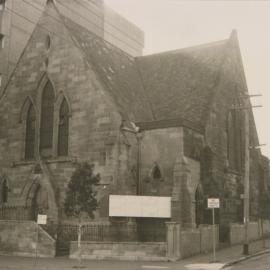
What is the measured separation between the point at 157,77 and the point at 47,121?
959 cm

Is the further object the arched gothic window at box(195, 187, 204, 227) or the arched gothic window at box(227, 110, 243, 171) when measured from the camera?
the arched gothic window at box(227, 110, 243, 171)

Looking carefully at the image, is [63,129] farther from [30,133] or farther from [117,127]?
[117,127]

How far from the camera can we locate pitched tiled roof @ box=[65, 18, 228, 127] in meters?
32.4

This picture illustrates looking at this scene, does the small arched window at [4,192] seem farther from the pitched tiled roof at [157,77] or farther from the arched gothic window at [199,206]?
the arched gothic window at [199,206]

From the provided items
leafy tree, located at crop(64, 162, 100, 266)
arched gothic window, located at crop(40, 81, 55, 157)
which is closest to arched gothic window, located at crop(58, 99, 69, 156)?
arched gothic window, located at crop(40, 81, 55, 157)

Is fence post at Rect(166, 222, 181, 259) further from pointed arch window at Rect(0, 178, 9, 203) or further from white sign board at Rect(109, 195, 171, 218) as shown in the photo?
pointed arch window at Rect(0, 178, 9, 203)

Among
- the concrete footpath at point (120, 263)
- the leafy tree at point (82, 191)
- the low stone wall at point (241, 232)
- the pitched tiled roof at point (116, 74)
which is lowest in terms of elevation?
the concrete footpath at point (120, 263)

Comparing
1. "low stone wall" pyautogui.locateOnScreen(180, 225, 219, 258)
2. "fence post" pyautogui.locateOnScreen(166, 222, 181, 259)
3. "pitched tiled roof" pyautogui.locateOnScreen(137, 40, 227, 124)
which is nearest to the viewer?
"fence post" pyautogui.locateOnScreen(166, 222, 181, 259)

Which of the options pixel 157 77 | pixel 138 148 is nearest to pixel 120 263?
pixel 138 148

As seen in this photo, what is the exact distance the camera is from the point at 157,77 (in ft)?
125

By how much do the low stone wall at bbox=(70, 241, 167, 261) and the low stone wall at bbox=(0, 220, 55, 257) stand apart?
147 centimetres

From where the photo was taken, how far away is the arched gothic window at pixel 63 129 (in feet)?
103

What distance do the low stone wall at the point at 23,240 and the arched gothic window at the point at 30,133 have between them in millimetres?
6342

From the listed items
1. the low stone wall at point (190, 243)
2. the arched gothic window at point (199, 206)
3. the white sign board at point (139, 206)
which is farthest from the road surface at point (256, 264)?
the white sign board at point (139, 206)
